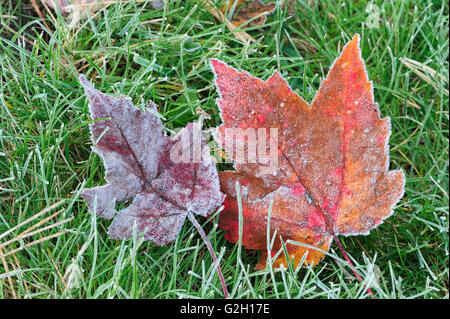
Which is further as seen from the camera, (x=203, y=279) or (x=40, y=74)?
(x=40, y=74)

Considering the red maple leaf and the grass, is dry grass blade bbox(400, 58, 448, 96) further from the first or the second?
the red maple leaf

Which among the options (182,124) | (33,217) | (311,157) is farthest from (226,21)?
(33,217)

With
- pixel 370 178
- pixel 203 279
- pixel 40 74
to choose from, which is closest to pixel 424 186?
pixel 370 178

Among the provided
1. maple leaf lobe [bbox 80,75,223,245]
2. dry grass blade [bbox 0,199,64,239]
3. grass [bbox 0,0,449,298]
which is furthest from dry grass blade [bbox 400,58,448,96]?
dry grass blade [bbox 0,199,64,239]

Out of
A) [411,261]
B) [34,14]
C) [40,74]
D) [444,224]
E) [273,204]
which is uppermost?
[34,14]

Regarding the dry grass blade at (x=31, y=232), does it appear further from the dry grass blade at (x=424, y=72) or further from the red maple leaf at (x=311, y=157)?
the dry grass blade at (x=424, y=72)
